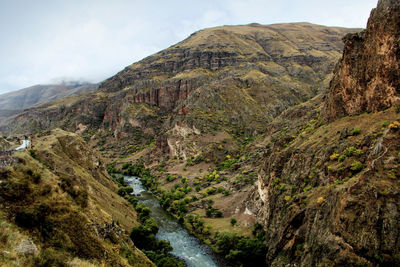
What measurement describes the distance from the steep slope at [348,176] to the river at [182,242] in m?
14.8

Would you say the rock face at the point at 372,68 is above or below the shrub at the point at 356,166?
above

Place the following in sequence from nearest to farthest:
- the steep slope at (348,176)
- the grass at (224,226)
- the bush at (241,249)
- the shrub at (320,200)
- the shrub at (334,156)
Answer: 1. the steep slope at (348,176)
2. the shrub at (320,200)
3. the shrub at (334,156)
4. the bush at (241,249)
5. the grass at (224,226)

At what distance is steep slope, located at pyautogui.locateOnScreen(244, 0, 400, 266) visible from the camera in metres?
31.8

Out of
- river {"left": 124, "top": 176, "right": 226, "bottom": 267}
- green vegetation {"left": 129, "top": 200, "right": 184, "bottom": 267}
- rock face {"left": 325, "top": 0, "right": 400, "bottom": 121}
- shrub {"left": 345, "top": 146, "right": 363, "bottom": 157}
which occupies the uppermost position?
rock face {"left": 325, "top": 0, "right": 400, "bottom": 121}

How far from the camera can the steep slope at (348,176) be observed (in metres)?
31.8

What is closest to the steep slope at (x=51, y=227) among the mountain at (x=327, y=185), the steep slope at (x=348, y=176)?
the mountain at (x=327, y=185)

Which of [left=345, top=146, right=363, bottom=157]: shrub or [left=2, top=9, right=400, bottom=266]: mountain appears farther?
[left=345, top=146, right=363, bottom=157]: shrub

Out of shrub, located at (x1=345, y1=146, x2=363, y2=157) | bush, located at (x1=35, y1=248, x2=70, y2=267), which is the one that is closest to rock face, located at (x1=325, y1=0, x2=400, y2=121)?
shrub, located at (x1=345, y1=146, x2=363, y2=157)

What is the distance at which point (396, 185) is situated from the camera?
3225cm

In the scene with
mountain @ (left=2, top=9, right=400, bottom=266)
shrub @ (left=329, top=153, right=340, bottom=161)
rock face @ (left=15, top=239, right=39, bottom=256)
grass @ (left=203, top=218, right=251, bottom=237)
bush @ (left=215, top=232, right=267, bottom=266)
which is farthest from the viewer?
grass @ (left=203, top=218, right=251, bottom=237)

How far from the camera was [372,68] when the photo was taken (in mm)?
48250

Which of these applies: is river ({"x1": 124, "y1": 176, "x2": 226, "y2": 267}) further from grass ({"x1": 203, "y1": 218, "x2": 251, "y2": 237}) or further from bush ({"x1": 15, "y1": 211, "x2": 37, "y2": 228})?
bush ({"x1": 15, "y1": 211, "x2": 37, "y2": 228})

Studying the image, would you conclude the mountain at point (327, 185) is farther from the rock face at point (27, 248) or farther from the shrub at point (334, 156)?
the rock face at point (27, 248)

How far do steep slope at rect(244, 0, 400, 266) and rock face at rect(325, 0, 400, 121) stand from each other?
0.17 m
